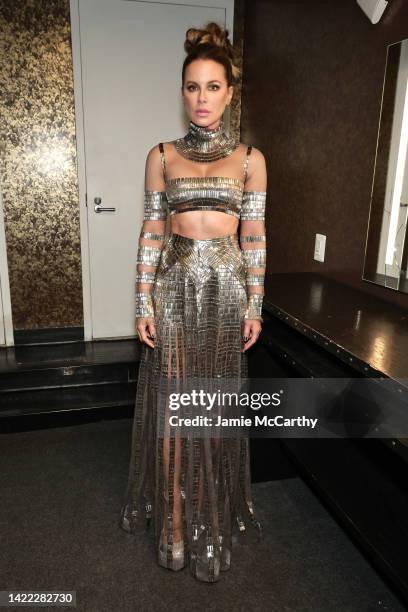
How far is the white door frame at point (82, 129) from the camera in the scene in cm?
317

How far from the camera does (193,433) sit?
1816 mm

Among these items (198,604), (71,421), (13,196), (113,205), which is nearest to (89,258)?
(113,205)

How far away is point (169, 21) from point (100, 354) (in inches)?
89.6

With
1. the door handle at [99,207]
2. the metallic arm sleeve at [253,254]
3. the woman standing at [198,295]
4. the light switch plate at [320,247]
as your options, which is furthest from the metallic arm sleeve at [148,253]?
the door handle at [99,207]

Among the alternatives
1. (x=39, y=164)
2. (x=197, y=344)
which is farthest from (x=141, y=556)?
(x=39, y=164)

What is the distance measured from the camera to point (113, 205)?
3.47 m

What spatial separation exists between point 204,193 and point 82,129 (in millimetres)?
2008

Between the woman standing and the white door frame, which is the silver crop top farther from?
the white door frame

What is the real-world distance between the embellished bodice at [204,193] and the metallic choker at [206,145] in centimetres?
8

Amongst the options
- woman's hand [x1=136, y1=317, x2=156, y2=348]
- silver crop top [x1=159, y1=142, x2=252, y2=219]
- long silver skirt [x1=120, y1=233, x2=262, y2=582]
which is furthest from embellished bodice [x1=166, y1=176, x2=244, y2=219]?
woman's hand [x1=136, y1=317, x2=156, y2=348]

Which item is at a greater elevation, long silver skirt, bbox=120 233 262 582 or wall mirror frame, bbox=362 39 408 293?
wall mirror frame, bbox=362 39 408 293

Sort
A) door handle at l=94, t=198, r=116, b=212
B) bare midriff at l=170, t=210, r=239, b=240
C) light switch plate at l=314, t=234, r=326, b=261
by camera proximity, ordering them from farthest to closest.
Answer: door handle at l=94, t=198, r=116, b=212 → light switch plate at l=314, t=234, r=326, b=261 → bare midriff at l=170, t=210, r=239, b=240

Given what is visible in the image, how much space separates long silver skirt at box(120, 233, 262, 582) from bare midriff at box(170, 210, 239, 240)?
0.02 m

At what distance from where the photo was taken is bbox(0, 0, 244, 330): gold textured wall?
10.3 ft
